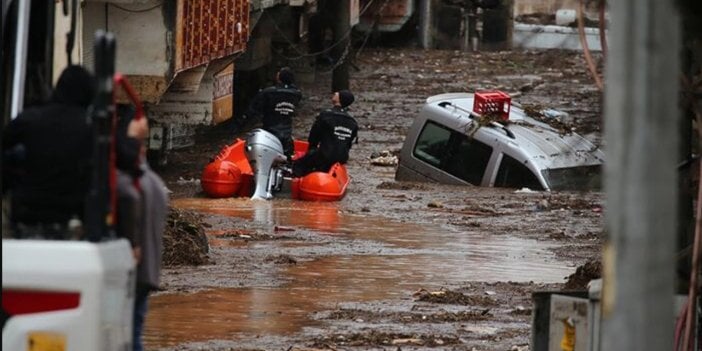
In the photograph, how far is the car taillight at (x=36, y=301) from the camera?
6695 mm

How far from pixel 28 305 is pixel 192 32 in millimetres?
18098

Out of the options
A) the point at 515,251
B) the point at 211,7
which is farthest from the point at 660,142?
the point at 211,7

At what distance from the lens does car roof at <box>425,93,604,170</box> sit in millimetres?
24047

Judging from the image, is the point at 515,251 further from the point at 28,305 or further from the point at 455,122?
the point at 28,305

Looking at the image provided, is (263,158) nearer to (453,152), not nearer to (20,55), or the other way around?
(453,152)

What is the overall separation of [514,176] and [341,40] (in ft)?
53.5

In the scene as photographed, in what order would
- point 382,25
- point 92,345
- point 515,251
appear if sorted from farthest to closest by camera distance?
point 382,25
point 515,251
point 92,345

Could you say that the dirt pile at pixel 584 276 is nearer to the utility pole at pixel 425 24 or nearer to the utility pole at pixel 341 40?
the utility pole at pixel 341 40

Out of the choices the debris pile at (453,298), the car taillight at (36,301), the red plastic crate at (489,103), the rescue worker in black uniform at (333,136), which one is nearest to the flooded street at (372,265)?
the debris pile at (453,298)

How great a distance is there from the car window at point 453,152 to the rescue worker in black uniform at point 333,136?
1.00 meters

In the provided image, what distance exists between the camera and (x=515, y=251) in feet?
65.7

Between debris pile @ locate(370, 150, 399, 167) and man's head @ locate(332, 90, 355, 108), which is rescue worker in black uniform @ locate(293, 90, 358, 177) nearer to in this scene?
man's head @ locate(332, 90, 355, 108)

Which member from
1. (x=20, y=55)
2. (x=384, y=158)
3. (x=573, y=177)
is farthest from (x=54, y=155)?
(x=384, y=158)

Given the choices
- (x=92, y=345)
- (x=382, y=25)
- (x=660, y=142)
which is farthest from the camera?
(x=382, y=25)
